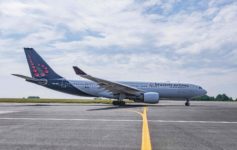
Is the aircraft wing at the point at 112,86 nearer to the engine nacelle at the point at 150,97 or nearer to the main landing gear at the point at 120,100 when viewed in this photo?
Result: the main landing gear at the point at 120,100

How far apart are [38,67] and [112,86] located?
1038cm

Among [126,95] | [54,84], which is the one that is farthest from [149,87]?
[54,84]

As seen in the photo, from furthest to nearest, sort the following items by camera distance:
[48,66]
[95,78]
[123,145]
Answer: [48,66] → [95,78] → [123,145]

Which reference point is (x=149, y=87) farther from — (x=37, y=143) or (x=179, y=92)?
(x=37, y=143)

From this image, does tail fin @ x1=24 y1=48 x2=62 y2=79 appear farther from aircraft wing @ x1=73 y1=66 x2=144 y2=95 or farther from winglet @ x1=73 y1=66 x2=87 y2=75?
aircraft wing @ x1=73 y1=66 x2=144 y2=95

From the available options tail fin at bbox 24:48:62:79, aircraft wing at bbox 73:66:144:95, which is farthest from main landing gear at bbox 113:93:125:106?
tail fin at bbox 24:48:62:79

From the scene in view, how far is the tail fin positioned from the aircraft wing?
6.60 meters

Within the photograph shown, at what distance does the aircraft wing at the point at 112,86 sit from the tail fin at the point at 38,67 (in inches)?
260

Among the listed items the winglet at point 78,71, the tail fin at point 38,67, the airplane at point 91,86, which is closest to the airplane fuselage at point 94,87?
the airplane at point 91,86

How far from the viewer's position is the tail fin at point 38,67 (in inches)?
1649

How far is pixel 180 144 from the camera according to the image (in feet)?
26.2

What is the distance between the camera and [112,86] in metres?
37.6

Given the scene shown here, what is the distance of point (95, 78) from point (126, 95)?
220 inches

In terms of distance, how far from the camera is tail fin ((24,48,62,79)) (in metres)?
Result: 41.9
